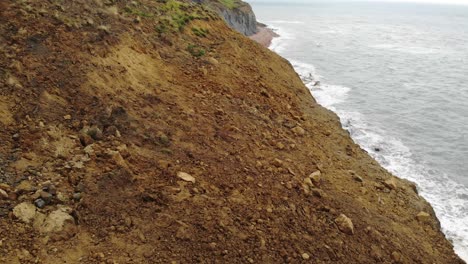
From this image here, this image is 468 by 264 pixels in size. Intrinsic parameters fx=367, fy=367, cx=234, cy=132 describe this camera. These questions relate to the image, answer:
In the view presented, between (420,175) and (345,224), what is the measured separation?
14123 millimetres

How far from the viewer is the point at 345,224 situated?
899 centimetres

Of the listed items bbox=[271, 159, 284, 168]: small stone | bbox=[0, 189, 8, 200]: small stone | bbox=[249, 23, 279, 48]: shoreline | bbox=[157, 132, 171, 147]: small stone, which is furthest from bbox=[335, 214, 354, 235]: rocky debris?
bbox=[249, 23, 279, 48]: shoreline

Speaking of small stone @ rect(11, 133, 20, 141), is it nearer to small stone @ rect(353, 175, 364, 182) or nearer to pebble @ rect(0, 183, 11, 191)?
pebble @ rect(0, 183, 11, 191)

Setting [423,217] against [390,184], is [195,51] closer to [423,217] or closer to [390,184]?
[390,184]

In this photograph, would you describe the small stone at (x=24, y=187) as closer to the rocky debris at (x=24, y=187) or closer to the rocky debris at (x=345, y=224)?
the rocky debris at (x=24, y=187)

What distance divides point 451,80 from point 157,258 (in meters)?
45.4

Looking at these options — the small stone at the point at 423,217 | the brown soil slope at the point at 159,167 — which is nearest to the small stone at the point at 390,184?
the brown soil slope at the point at 159,167

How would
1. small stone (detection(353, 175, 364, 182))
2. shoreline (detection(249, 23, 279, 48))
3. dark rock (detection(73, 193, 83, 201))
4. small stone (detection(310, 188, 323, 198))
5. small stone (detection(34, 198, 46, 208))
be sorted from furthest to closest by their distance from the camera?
shoreline (detection(249, 23, 279, 48)), small stone (detection(353, 175, 364, 182)), small stone (detection(310, 188, 323, 198)), dark rock (detection(73, 193, 83, 201)), small stone (detection(34, 198, 46, 208))

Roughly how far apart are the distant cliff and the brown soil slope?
2005 inches

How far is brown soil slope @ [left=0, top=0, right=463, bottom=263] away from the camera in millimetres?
7027

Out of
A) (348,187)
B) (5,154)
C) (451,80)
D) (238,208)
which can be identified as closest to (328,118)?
(348,187)

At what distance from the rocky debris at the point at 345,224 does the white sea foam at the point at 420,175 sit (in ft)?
27.1

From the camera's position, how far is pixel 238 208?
8.41 meters

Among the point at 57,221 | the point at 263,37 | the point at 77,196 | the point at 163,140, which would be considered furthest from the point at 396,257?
the point at 263,37
